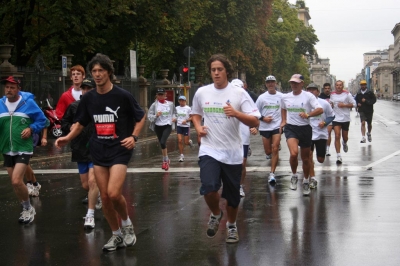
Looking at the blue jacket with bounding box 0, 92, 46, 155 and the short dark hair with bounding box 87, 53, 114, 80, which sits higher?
the short dark hair with bounding box 87, 53, 114, 80

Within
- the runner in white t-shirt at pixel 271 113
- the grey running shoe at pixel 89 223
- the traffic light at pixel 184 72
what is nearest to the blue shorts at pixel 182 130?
the runner in white t-shirt at pixel 271 113

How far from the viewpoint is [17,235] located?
785 centimetres

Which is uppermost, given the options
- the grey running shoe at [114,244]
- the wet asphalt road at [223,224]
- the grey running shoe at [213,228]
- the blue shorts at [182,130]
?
the blue shorts at [182,130]

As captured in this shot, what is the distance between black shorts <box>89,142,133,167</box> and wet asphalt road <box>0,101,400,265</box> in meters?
0.90

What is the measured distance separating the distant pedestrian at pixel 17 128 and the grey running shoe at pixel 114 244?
208 centimetres

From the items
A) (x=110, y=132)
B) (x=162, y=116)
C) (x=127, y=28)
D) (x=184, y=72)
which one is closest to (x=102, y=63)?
(x=110, y=132)

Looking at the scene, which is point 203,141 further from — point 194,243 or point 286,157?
point 286,157

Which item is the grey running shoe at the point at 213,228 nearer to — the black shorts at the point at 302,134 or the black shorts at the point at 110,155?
the black shorts at the point at 110,155

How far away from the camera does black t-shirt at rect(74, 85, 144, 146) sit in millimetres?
6805

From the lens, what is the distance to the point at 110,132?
268 inches

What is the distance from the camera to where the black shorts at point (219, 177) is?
687 centimetres

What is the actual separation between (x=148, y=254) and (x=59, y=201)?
4.14 m

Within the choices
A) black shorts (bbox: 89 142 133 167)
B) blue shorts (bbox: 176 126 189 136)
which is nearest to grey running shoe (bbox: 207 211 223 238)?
black shorts (bbox: 89 142 133 167)

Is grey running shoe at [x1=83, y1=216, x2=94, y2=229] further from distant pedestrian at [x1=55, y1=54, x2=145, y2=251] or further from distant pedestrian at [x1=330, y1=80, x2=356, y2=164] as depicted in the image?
distant pedestrian at [x1=330, y1=80, x2=356, y2=164]
